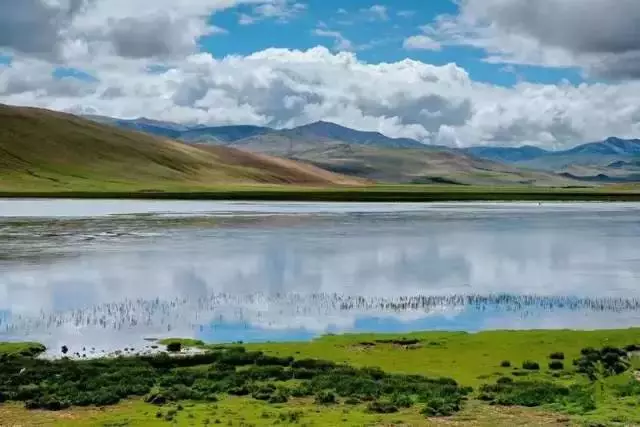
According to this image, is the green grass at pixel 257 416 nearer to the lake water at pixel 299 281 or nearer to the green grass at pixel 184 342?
the green grass at pixel 184 342

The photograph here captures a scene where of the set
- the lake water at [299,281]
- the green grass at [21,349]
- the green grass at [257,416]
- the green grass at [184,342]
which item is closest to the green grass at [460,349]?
the green grass at [184,342]

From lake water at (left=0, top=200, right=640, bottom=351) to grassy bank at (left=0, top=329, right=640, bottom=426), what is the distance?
15.7 feet

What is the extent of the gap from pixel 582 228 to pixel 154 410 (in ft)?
263

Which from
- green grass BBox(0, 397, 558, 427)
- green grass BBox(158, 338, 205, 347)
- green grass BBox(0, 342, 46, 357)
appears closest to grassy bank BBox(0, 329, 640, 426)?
green grass BBox(0, 397, 558, 427)

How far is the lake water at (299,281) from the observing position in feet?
118

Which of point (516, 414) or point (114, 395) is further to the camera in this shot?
point (114, 395)

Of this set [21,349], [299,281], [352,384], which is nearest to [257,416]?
[352,384]

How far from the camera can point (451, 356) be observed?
28375 mm

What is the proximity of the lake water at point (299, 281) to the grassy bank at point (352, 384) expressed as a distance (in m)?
4.78

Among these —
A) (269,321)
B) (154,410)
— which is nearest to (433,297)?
(269,321)

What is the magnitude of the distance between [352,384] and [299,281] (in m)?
26.1

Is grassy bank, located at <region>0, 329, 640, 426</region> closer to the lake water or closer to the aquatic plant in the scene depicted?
the aquatic plant

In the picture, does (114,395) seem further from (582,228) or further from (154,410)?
(582,228)

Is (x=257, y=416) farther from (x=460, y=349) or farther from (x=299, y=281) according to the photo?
(x=299, y=281)
